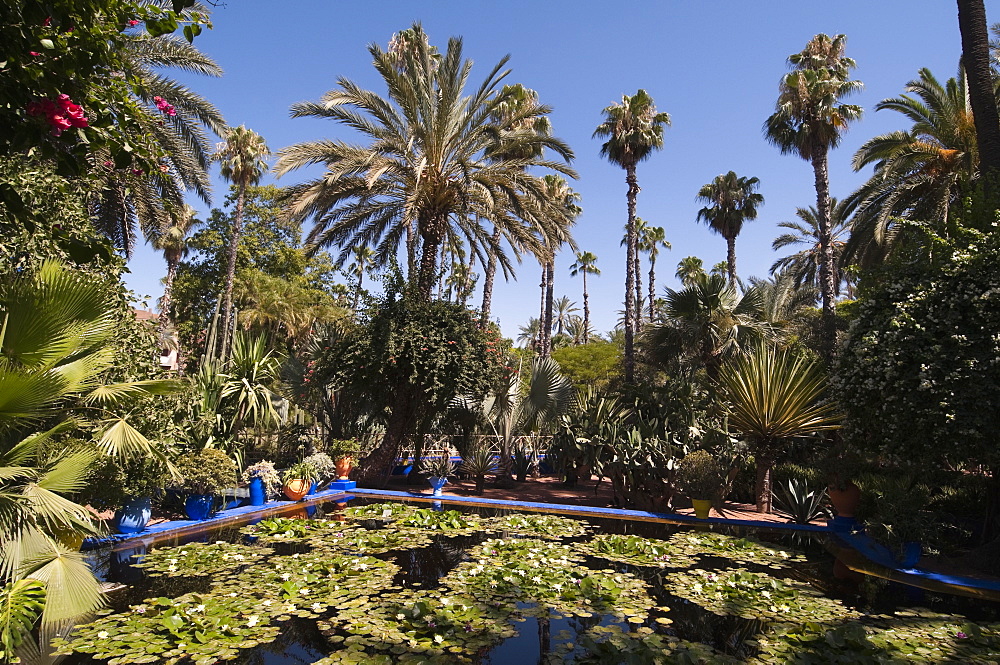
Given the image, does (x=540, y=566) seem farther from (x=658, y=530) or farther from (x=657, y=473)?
(x=657, y=473)

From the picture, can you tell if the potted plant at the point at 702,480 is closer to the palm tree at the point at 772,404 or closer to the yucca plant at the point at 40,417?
the palm tree at the point at 772,404

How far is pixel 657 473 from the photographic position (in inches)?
426

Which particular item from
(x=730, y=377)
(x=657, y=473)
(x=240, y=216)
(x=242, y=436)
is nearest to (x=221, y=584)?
(x=242, y=436)

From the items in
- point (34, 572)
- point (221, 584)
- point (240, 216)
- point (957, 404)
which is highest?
point (240, 216)

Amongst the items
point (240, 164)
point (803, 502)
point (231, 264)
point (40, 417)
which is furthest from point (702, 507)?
point (240, 164)

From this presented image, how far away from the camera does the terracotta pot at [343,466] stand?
12484 mm

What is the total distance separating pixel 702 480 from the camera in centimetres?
1022

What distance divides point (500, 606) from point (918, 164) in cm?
1589

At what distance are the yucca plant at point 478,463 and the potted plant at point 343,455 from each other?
2743 mm

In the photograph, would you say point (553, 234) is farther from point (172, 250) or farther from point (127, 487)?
point (172, 250)

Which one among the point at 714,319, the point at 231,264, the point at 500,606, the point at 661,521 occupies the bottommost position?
the point at 500,606

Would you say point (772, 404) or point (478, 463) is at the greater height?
point (772, 404)

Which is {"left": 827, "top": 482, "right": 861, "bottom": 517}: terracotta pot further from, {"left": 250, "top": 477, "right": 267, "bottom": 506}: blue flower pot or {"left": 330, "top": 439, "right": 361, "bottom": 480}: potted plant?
{"left": 250, "top": 477, "right": 267, "bottom": 506}: blue flower pot

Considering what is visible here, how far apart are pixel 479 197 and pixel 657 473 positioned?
23.3ft
